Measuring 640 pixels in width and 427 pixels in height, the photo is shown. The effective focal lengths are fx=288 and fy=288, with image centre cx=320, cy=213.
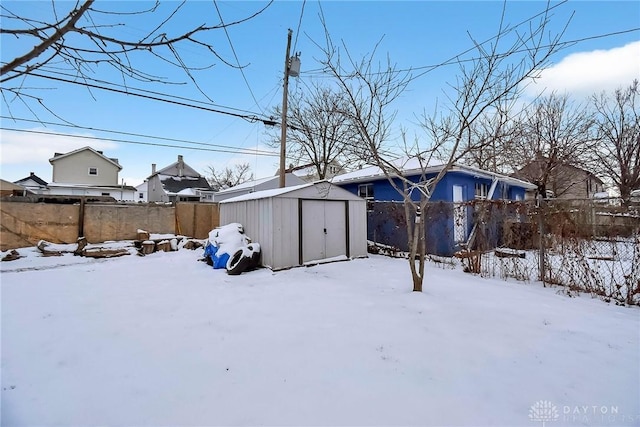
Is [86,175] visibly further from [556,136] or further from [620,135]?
[620,135]

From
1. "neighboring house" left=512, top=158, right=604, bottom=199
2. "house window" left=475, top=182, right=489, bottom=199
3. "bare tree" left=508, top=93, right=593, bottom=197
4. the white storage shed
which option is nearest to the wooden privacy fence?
the white storage shed

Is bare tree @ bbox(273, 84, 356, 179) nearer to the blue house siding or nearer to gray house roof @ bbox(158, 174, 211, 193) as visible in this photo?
the blue house siding

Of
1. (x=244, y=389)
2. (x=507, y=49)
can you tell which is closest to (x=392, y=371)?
(x=244, y=389)

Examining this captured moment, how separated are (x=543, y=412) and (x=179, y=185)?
97.1ft

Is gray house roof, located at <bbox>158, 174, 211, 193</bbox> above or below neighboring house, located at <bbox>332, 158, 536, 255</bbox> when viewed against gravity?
above

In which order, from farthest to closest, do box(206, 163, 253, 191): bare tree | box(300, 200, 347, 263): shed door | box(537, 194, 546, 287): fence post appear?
box(206, 163, 253, 191): bare tree, box(300, 200, 347, 263): shed door, box(537, 194, 546, 287): fence post

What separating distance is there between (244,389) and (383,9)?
635cm

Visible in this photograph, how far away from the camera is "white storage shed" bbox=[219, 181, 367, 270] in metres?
7.05

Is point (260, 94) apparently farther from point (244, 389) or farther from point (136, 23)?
point (244, 389)

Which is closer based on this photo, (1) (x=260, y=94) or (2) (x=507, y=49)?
(2) (x=507, y=49)

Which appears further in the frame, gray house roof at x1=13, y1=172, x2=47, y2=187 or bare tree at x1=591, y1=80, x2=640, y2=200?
gray house roof at x1=13, y1=172, x2=47, y2=187

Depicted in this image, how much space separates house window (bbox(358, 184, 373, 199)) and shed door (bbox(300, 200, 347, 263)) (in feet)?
12.0

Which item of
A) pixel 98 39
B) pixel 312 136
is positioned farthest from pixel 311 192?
pixel 312 136

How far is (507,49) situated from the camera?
4.30 metres
